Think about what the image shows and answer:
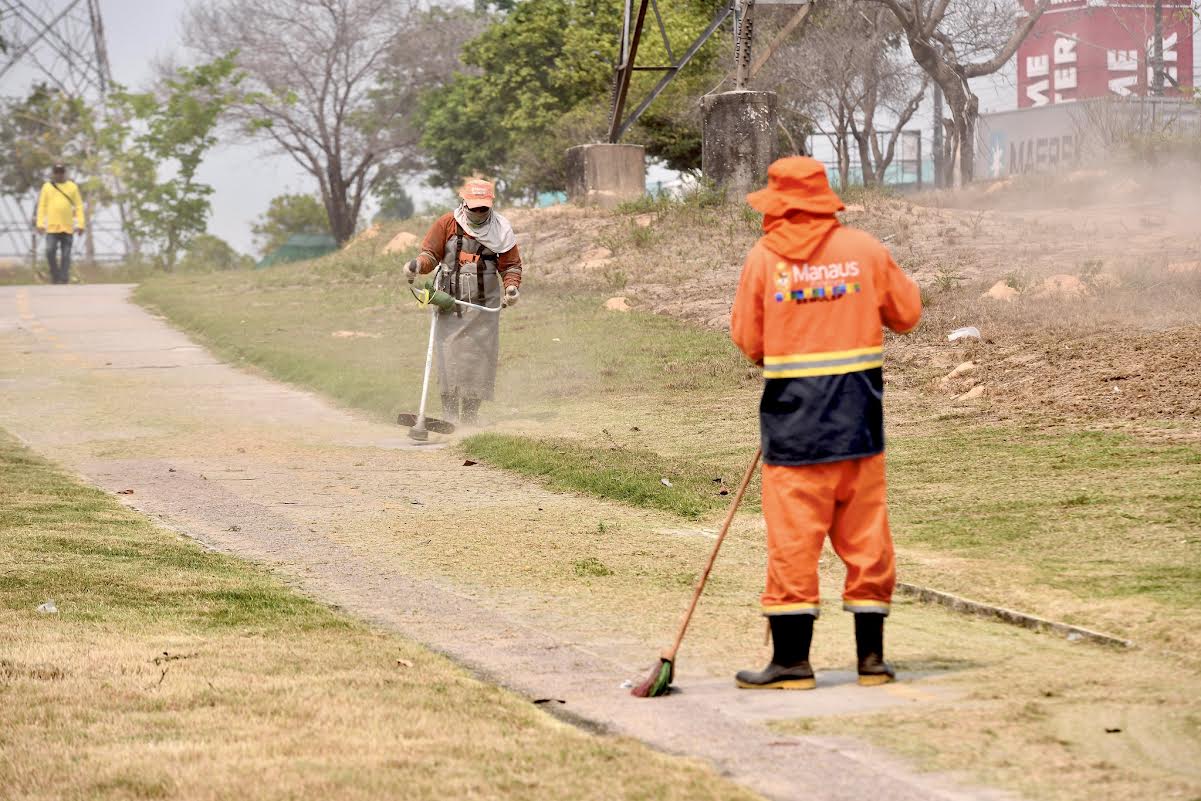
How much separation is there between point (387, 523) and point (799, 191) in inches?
165

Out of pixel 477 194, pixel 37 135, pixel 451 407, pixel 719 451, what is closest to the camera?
pixel 719 451

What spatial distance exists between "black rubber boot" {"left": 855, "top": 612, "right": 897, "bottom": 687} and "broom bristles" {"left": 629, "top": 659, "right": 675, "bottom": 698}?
0.67m

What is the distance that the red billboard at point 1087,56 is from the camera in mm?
49312

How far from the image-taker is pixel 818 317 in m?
5.68

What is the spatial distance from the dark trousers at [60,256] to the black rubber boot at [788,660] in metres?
26.8

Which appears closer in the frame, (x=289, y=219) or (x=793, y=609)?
(x=793, y=609)

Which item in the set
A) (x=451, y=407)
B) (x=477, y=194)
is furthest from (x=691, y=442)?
(x=477, y=194)

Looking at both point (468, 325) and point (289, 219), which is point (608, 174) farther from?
point (289, 219)

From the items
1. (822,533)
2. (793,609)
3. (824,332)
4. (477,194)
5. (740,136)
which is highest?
(740,136)

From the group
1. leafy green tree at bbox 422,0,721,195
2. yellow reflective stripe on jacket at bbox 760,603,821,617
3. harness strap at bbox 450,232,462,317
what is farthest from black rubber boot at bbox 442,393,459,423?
leafy green tree at bbox 422,0,721,195

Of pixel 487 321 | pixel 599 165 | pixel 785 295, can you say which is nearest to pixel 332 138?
pixel 599 165

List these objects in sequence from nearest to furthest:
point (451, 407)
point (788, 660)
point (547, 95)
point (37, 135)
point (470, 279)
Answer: point (788, 660) < point (470, 279) < point (451, 407) < point (547, 95) < point (37, 135)

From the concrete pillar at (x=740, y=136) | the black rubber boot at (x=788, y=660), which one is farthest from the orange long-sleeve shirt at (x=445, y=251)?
the concrete pillar at (x=740, y=136)

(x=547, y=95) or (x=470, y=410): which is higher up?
(x=547, y=95)
